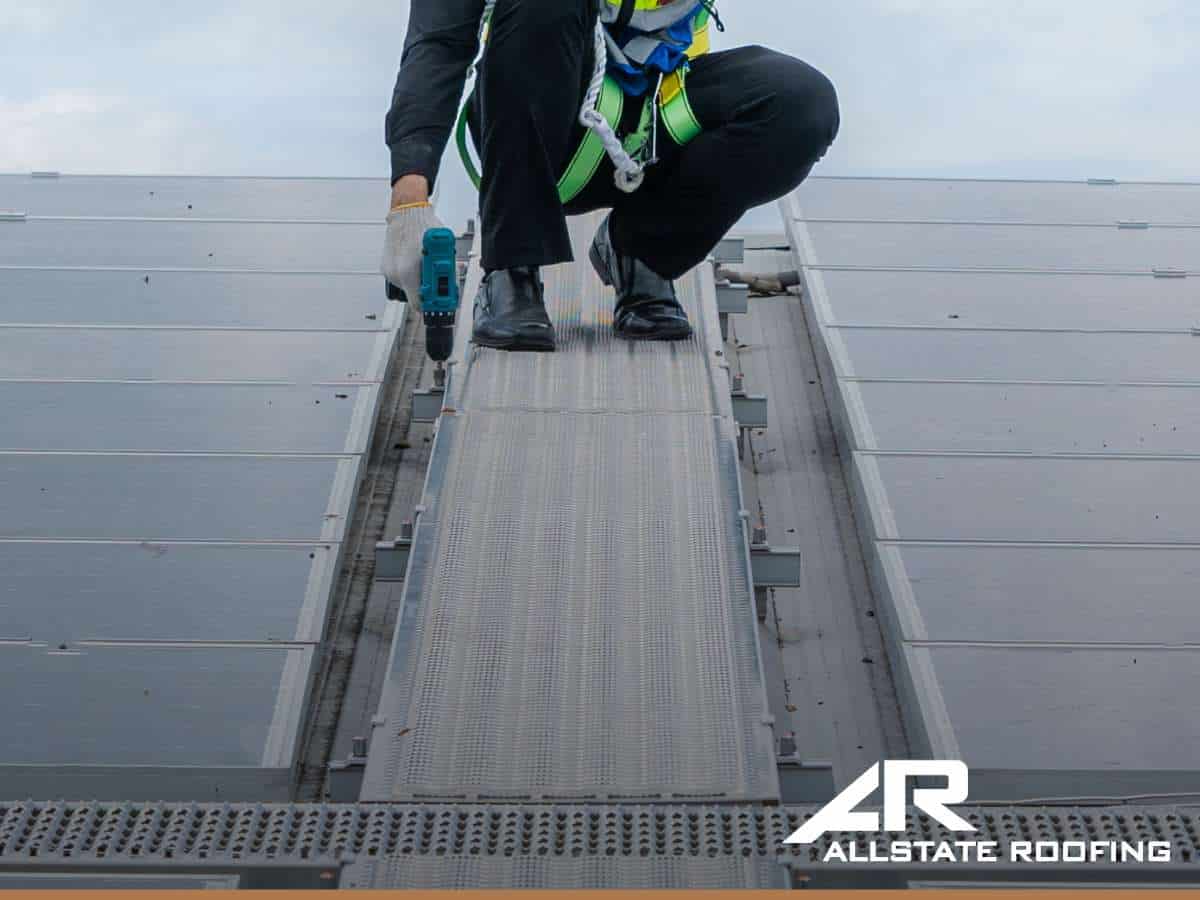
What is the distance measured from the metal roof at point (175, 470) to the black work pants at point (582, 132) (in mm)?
754

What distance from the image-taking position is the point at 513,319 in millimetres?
3828

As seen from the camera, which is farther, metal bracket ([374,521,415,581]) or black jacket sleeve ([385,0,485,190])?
black jacket sleeve ([385,0,485,190])

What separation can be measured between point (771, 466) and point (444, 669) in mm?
1553

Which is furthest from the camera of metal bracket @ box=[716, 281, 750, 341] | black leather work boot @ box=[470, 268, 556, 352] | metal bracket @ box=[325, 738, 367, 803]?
metal bracket @ box=[716, 281, 750, 341]

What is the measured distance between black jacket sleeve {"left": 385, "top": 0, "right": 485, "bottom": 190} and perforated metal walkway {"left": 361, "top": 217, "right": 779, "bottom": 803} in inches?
21.8

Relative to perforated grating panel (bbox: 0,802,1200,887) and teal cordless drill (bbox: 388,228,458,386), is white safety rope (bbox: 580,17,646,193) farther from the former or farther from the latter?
perforated grating panel (bbox: 0,802,1200,887)

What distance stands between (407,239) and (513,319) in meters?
0.52

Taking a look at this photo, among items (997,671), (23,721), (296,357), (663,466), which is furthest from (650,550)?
(296,357)

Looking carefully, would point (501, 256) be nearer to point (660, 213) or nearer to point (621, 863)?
point (660, 213)

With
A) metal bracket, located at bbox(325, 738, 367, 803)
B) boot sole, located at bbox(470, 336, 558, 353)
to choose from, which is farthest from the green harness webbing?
metal bracket, located at bbox(325, 738, 367, 803)

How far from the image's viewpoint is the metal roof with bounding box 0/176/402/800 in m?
3.00

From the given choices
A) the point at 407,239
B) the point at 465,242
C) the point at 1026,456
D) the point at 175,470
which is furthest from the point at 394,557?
the point at 465,242

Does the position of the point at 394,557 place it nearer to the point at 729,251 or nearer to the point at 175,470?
the point at 175,470

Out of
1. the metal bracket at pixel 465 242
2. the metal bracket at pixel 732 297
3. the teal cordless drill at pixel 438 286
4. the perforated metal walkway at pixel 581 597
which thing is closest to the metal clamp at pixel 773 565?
the perforated metal walkway at pixel 581 597
